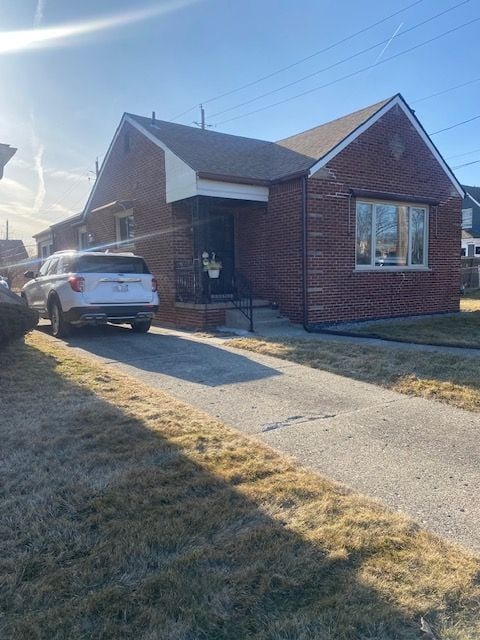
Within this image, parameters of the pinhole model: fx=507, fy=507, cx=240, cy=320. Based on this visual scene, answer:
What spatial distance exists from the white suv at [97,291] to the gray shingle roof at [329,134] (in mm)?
4832

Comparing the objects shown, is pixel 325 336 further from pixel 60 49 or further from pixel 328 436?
pixel 60 49

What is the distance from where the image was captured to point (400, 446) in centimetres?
427

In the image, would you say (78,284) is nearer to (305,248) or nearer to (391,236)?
(305,248)

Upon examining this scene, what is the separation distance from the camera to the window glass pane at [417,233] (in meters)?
13.0

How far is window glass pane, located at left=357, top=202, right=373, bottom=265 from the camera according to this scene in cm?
1197

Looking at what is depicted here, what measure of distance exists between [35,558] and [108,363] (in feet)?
17.1

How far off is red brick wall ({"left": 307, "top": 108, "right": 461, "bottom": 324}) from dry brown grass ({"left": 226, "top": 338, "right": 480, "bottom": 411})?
2.67 meters

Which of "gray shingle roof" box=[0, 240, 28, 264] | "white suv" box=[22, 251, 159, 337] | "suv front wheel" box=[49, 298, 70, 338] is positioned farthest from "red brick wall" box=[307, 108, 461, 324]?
"gray shingle roof" box=[0, 240, 28, 264]

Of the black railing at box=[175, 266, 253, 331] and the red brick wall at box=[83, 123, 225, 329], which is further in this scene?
the red brick wall at box=[83, 123, 225, 329]

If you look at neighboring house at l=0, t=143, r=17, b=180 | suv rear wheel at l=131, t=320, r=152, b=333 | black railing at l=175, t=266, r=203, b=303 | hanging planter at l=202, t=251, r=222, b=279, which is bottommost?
suv rear wheel at l=131, t=320, r=152, b=333

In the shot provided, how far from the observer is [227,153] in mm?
13570

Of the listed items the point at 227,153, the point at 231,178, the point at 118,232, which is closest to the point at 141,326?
the point at 231,178

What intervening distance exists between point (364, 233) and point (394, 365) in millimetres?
5682

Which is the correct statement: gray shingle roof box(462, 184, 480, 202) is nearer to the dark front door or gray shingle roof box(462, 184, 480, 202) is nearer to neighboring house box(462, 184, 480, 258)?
neighboring house box(462, 184, 480, 258)
